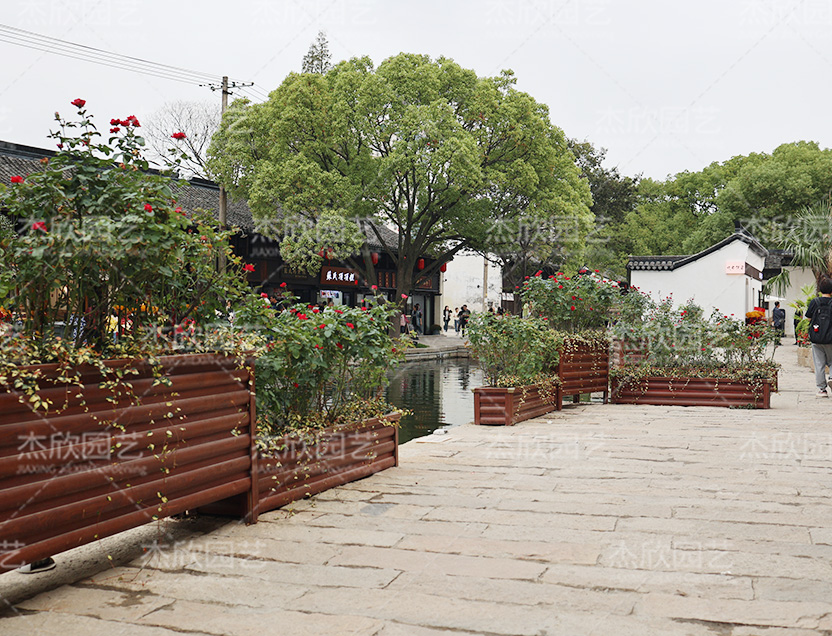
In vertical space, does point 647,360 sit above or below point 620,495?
above

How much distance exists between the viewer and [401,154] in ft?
78.0

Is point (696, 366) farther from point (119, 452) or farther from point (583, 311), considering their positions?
point (119, 452)

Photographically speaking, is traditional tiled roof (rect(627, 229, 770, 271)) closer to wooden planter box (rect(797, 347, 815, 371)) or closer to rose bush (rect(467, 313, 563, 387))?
wooden planter box (rect(797, 347, 815, 371))

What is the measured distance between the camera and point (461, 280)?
1967 inches

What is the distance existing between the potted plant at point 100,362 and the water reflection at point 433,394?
9.64 ft

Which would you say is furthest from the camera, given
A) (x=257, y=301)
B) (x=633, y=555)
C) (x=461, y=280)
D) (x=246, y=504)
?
(x=461, y=280)

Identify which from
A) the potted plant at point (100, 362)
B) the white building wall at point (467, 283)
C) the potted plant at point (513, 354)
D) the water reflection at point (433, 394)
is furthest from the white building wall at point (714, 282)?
the potted plant at point (100, 362)

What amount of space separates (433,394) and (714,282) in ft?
55.2

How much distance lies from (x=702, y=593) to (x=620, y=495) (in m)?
1.85

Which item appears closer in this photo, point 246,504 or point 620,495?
point 246,504

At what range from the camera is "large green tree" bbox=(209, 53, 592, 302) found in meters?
23.9

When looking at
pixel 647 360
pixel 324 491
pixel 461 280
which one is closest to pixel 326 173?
pixel 647 360

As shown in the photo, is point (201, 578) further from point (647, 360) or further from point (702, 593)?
point (647, 360)

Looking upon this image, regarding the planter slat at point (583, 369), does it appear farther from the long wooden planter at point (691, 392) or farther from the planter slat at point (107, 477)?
the planter slat at point (107, 477)
